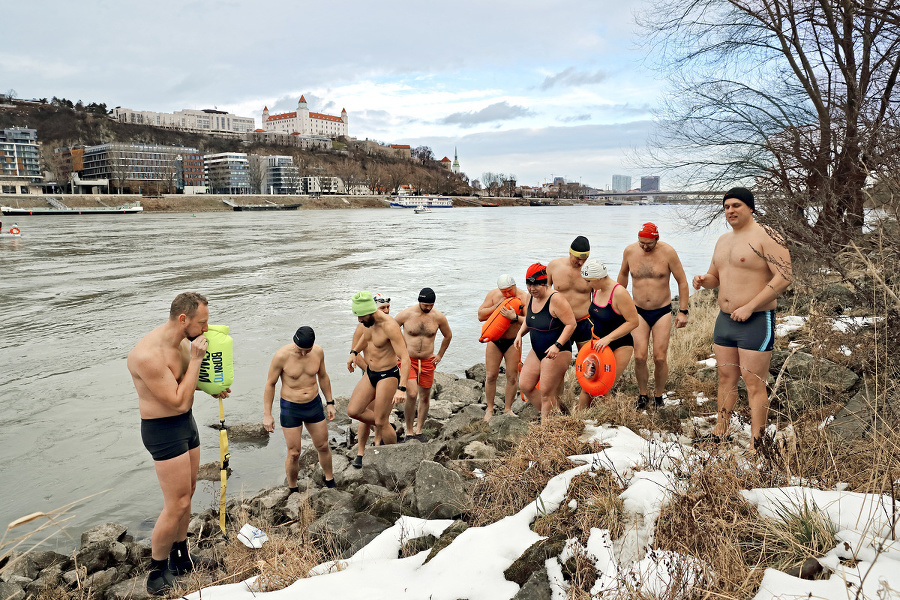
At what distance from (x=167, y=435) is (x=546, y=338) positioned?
369 centimetres

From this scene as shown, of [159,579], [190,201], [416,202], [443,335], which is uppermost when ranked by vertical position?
[416,202]

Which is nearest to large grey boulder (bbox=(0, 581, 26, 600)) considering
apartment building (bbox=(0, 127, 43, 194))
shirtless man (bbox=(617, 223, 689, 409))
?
shirtless man (bbox=(617, 223, 689, 409))

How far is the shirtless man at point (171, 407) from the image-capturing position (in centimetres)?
421

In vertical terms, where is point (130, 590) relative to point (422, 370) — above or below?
below

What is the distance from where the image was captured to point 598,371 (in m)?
5.74

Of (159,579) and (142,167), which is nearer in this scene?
(159,579)

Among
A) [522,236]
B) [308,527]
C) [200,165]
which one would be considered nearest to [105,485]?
[308,527]

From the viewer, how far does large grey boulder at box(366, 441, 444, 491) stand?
572cm

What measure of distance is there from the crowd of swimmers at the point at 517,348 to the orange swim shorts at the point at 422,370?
0.01m

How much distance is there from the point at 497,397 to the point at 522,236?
3689 cm

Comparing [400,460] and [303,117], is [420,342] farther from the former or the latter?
[303,117]

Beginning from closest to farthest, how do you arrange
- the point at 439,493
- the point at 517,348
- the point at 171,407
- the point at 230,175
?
the point at 171,407 → the point at 439,493 → the point at 517,348 → the point at 230,175

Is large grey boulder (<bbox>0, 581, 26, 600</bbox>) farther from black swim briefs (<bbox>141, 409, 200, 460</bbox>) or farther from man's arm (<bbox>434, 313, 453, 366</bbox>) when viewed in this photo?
man's arm (<bbox>434, 313, 453, 366</bbox>)

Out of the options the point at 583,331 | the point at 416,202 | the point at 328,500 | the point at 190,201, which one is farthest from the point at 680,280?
the point at 416,202
